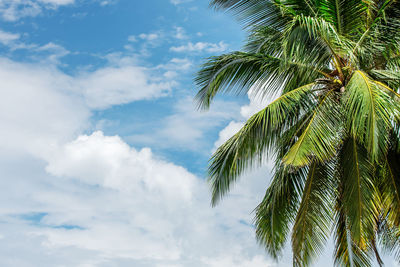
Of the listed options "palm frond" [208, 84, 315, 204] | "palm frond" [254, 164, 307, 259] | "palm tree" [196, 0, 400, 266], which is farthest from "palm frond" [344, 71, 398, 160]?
"palm frond" [254, 164, 307, 259]

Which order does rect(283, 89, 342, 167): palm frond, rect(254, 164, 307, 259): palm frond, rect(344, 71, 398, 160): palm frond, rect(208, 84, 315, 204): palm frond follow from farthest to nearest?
rect(254, 164, 307, 259): palm frond < rect(208, 84, 315, 204): palm frond < rect(283, 89, 342, 167): palm frond < rect(344, 71, 398, 160): palm frond

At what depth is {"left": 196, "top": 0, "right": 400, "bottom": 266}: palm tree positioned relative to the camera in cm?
876

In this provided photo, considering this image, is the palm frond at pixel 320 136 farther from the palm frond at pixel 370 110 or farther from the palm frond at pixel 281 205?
the palm frond at pixel 281 205

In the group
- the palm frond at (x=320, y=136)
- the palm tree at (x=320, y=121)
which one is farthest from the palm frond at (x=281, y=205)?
the palm frond at (x=320, y=136)

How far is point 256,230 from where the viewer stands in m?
11.5

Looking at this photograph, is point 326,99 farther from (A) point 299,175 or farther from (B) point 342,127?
(A) point 299,175

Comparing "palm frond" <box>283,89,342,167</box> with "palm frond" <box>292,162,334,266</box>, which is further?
"palm frond" <box>292,162,334,266</box>

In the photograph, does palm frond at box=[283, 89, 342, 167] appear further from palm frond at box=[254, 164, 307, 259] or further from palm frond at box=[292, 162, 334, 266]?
palm frond at box=[254, 164, 307, 259]

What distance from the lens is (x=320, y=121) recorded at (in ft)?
29.9

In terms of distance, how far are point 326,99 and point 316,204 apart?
216 cm

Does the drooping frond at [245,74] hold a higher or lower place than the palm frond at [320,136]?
higher

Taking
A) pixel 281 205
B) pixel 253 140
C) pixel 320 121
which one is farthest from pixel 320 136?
pixel 281 205

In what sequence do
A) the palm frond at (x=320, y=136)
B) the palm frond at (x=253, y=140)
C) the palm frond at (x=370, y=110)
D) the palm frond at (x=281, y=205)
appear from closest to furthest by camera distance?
the palm frond at (x=370, y=110) < the palm frond at (x=320, y=136) < the palm frond at (x=253, y=140) < the palm frond at (x=281, y=205)

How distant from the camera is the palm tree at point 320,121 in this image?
8758 mm
